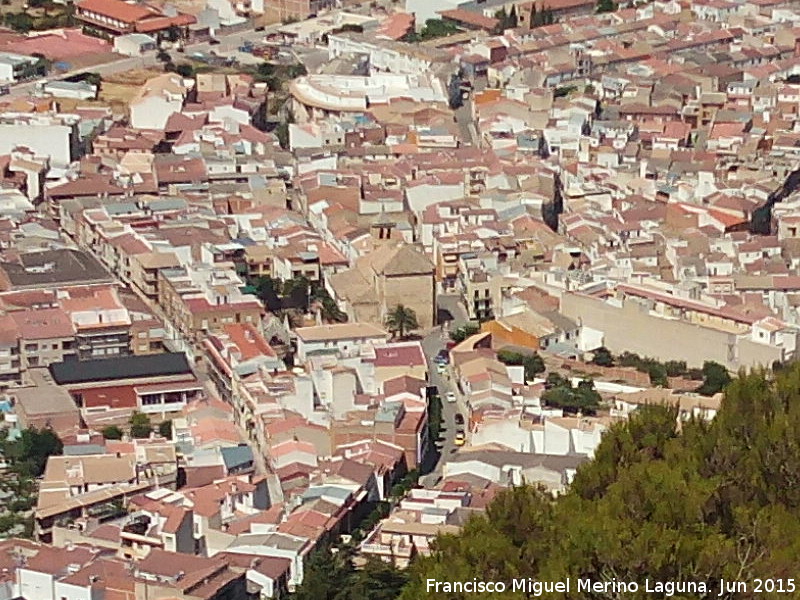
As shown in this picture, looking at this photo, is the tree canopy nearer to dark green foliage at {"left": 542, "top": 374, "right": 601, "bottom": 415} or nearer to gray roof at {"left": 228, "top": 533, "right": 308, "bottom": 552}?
gray roof at {"left": 228, "top": 533, "right": 308, "bottom": 552}

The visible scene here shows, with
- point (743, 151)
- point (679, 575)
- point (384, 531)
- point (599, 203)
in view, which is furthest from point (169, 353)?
point (679, 575)

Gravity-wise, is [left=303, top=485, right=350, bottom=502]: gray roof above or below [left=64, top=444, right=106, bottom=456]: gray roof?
above

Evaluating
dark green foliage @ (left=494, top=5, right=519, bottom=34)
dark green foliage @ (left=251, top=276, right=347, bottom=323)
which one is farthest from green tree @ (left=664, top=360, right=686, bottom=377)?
dark green foliage @ (left=494, top=5, right=519, bottom=34)

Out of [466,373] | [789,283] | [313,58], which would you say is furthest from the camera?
[313,58]

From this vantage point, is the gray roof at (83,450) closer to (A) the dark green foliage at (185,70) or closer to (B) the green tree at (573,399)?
(B) the green tree at (573,399)

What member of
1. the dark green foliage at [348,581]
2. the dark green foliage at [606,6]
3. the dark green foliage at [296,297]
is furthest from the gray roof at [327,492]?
the dark green foliage at [606,6]

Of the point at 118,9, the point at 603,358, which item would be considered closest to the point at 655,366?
the point at 603,358

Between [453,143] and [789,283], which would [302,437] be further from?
[453,143]

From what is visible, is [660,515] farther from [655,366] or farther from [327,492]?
[655,366]
